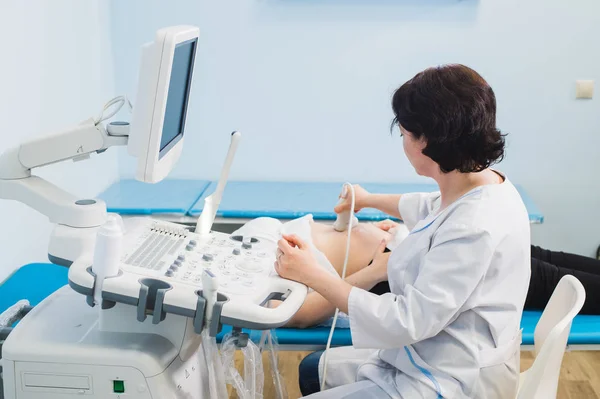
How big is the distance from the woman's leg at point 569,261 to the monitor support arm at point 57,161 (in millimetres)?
1591

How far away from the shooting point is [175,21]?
346 centimetres

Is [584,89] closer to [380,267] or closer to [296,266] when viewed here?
[380,267]

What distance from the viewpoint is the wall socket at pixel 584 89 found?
348 cm

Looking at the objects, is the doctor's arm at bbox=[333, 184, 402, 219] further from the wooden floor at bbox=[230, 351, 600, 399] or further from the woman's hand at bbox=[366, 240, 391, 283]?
the wooden floor at bbox=[230, 351, 600, 399]

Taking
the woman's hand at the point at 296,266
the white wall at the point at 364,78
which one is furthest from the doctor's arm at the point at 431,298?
the white wall at the point at 364,78

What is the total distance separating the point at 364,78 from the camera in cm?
352

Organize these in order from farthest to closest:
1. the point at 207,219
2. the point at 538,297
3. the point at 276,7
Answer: the point at 276,7 → the point at 538,297 → the point at 207,219

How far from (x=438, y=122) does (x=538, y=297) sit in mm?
1130

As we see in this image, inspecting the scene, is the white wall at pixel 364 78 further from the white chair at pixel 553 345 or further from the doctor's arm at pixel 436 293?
the doctor's arm at pixel 436 293

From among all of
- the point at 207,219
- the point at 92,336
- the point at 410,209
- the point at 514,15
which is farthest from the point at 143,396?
the point at 514,15

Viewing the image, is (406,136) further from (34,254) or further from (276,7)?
(276,7)

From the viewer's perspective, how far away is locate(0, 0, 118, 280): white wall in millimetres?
2336

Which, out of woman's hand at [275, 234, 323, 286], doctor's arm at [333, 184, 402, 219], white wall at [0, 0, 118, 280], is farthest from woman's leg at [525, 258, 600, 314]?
white wall at [0, 0, 118, 280]


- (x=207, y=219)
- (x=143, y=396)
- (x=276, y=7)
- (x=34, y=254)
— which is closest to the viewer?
(x=143, y=396)
